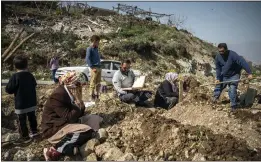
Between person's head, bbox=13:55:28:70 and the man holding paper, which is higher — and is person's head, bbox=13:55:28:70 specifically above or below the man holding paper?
above

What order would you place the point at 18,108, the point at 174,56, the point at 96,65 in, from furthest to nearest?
the point at 174,56, the point at 96,65, the point at 18,108

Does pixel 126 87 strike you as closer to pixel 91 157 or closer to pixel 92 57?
pixel 92 57

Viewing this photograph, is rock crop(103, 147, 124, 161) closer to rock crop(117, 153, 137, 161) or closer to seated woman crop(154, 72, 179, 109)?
rock crop(117, 153, 137, 161)

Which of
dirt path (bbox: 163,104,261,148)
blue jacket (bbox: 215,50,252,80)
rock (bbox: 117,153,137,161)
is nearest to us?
rock (bbox: 117,153,137,161)

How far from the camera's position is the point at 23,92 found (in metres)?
5.04

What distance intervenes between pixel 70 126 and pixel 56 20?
19.5 m

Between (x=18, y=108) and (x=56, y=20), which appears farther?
(x=56, y=20)

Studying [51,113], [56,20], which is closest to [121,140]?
[51,113]

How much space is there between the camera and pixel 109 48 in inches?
758

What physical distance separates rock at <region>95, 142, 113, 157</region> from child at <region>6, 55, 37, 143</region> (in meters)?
1.14

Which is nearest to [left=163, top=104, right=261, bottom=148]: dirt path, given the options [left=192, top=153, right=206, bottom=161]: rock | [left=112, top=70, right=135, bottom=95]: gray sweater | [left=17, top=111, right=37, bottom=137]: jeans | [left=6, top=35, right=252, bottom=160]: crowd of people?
[left=192, top=153, right=206, bottom=161]: rock

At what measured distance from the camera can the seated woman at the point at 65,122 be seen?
4523 millimetres

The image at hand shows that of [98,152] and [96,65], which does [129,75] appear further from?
[98,152]

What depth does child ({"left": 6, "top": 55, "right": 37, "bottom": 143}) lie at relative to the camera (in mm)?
4953
